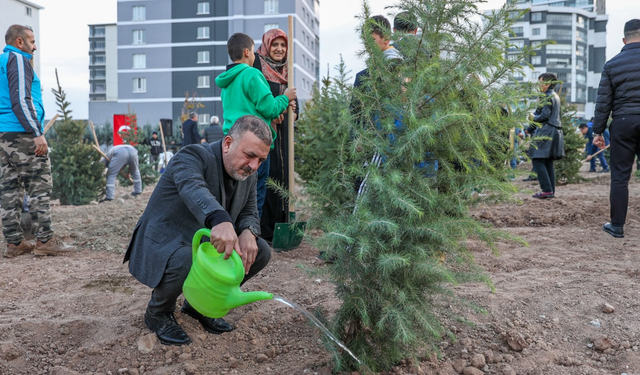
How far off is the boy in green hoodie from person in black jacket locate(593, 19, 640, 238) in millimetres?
3058

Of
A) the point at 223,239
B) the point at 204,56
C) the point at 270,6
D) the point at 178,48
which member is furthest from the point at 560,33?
the point at 223,239

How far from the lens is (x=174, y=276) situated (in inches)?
97.8

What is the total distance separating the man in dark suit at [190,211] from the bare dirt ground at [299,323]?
8.5 inches

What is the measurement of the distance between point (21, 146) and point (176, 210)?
2.76m

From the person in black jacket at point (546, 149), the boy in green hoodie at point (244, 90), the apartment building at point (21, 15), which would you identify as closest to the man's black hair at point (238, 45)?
the boy in green hoodie at point (244, 90)

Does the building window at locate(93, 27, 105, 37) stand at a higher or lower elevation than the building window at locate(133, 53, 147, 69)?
higher

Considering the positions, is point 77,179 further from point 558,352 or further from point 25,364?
point 558,352

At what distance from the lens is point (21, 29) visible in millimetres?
4496

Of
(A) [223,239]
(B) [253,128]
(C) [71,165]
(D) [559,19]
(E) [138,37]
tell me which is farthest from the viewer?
(D) [559,19]

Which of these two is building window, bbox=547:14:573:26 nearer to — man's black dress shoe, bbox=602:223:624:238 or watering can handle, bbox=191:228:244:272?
man's black dress shoe, bbox=602:223:624:238

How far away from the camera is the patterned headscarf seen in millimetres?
4754

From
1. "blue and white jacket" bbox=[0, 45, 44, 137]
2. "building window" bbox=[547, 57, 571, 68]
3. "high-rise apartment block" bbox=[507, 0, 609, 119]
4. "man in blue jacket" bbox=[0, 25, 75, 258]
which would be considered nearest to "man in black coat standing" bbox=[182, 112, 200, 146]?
"man in blue jacket" bbox=[0, 25, 75, 258]

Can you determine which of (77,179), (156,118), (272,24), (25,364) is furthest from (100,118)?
(25,364)

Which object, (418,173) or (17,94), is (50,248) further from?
(418,173)
